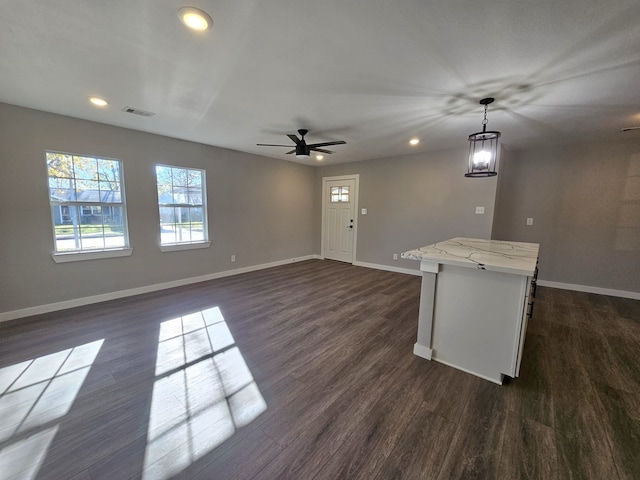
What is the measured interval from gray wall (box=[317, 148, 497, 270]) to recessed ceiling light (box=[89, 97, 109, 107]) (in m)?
4.46

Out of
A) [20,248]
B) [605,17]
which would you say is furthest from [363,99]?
[20,248]

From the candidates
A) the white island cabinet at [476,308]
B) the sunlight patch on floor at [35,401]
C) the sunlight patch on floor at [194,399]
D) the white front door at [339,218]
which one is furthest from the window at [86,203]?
the white front door at [339,218]

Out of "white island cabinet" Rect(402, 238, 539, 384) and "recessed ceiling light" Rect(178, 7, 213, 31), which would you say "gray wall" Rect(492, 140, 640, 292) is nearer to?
"white island cabinet" Rect(402, 238, 539, 384)

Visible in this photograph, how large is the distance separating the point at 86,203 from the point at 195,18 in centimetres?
318

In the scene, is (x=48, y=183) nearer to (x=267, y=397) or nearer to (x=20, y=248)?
(x=20, y=248)

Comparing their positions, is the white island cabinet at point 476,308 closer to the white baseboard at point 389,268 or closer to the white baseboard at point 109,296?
the white baseboard at point 389,268

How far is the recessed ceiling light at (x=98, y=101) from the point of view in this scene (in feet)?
8.82

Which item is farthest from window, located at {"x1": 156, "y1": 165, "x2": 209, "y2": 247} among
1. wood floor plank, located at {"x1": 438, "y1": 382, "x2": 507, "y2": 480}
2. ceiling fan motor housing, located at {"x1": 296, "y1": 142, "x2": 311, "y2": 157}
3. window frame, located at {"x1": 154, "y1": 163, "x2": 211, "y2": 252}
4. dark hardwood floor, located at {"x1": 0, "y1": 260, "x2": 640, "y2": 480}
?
wood floor plank, located at {"x1": 438, "y1": 382, "x2": 507, "y2": 480}

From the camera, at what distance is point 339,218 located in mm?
6418

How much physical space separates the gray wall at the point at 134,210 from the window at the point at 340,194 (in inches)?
34.0

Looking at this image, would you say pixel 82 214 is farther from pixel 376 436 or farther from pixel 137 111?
pixel 376 436

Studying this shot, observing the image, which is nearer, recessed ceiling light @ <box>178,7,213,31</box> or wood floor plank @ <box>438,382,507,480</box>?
wood floor plank @ <box>438,382,507,480</box>

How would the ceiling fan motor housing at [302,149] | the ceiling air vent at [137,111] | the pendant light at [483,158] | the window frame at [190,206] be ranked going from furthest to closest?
the window frame at [190,206] → the ceiling fan motor housing at [302,149] → the ceiling air vent at [137,111] → the pendant light at [483,158]

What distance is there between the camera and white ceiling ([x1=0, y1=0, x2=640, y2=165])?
1504 mm
